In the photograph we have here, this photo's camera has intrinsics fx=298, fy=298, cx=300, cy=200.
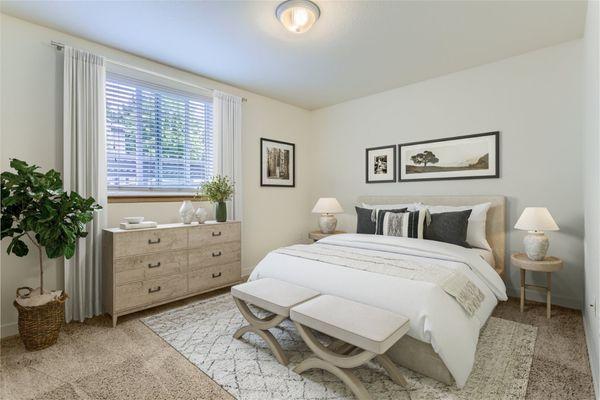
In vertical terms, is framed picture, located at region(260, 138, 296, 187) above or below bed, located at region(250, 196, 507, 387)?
above

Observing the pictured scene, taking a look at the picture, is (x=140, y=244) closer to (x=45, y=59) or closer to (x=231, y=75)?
(x=45, y=59)

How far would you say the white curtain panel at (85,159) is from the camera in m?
2.65

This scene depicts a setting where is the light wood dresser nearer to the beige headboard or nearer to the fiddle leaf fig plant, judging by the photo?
the fiddle leaf fig plant

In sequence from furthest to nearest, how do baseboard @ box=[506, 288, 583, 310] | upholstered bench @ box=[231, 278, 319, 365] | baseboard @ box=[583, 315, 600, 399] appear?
baseboard @ box=[506, 288, 583, 310]
upholstered bench @ box=[231, 278, 319, 365]
baseboard @ box=[583, 315, 600, 399]

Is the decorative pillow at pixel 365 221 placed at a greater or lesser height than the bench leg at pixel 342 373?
greater

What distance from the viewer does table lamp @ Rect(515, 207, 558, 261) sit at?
264cm

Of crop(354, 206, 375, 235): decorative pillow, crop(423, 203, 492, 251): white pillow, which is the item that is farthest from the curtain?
crop(423, 203, 492, 251): white pillow

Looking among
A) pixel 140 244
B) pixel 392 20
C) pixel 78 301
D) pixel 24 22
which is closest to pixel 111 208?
pixel 140 244

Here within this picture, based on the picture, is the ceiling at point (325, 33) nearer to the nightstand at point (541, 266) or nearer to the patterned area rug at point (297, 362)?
the nightstand at point (541, 266)

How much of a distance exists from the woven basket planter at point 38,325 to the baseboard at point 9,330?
0.36m

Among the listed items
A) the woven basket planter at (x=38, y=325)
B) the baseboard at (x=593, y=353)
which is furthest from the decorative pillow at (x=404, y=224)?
the woven basket planter at (x=38, y=325)

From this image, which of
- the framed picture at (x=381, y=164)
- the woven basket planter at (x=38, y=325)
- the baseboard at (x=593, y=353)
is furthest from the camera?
the framed picture at (x=381, y=164)

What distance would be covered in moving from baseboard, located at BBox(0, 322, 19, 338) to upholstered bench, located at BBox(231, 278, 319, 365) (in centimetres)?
185

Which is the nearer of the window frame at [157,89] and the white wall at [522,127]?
the white wall at [522,127]
